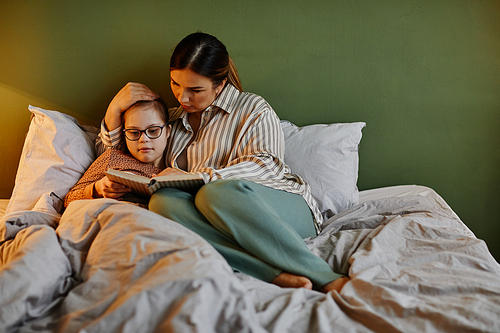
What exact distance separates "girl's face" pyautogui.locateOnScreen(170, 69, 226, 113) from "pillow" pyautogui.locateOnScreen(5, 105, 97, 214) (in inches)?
19.4

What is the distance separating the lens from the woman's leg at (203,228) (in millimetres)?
995

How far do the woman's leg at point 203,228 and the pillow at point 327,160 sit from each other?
60 cm

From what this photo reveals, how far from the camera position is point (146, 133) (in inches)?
57.2

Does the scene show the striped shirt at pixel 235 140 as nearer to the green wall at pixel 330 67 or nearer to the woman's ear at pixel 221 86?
the woman's ear at pixel 221 86

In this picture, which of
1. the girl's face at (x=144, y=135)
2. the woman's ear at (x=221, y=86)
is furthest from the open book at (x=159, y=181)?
the woman's ear at (x=221, y=86)

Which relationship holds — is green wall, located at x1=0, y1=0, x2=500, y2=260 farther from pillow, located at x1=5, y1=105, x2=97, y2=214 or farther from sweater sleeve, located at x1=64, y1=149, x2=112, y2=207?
sweater sleeve, located at x1=64, y1=149, x2=112, y2=207

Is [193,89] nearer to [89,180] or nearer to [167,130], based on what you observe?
[167,130]

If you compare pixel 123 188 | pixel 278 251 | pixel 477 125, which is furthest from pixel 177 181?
pixel 477 125

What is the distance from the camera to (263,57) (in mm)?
1825

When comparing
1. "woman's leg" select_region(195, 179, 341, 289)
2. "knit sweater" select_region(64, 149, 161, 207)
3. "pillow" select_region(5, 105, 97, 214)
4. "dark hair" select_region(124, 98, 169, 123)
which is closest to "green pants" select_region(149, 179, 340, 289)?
"woman's leg" select_region(195, 179, 341, 289)

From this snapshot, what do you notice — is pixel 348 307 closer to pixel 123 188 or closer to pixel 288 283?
pixel 288 283

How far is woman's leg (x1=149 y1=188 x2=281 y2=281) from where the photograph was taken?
1.00 metres

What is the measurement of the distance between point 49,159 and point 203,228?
85 cm

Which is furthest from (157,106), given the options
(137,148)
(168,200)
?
(168,200)
